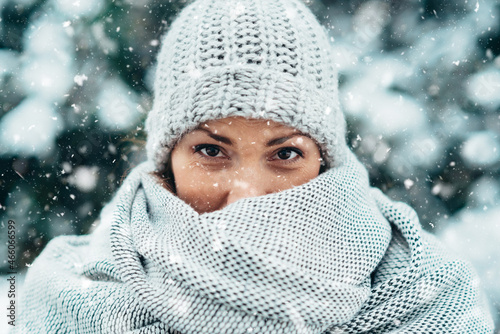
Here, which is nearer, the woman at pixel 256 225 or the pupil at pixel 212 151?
the woman at pixel 256 225

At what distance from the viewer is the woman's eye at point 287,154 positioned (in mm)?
1147

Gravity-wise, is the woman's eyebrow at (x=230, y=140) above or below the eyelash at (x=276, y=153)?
above

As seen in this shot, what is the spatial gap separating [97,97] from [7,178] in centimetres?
67

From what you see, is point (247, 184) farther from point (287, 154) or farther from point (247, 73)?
point (247, 73)

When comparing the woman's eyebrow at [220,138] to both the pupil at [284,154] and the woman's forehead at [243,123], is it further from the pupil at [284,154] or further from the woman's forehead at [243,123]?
the pupil at [284,154]

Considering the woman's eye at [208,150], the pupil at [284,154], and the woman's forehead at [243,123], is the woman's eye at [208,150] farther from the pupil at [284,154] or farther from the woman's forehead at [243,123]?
the pupil at [284,154]

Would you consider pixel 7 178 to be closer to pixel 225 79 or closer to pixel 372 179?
pixel 225 79

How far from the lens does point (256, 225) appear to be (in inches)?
39.4

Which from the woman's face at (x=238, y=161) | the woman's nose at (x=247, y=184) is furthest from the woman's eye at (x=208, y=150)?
the woman's nose at (x=247, y=184)

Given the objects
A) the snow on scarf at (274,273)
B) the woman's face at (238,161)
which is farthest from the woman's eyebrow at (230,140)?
the snow on scarf at (274,273)

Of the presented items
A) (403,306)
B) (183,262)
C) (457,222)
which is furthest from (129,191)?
(457,222)

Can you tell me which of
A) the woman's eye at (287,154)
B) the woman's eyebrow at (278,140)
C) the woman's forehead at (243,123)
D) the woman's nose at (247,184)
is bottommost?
the woman's nose at (247,184)

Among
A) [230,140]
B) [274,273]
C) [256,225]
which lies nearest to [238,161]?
[230,140]

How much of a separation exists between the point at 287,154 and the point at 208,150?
238 millimetres
